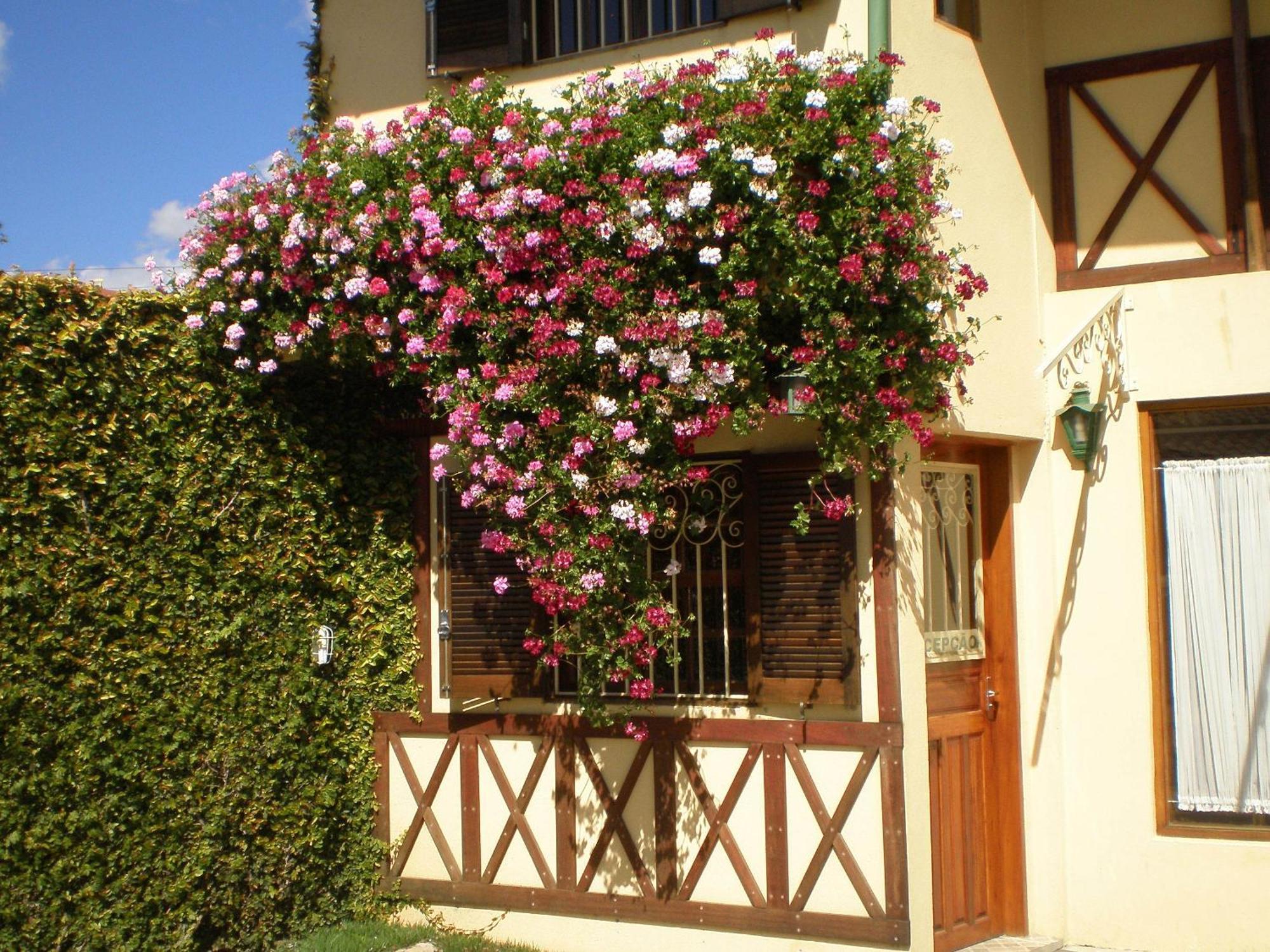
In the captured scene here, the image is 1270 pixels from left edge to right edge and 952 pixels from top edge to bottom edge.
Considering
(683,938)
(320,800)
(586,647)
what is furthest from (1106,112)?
(320,800)

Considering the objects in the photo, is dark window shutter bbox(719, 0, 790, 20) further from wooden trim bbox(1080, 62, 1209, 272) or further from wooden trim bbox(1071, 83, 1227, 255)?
wooden trim bbox(1080, 62, 1209, 272)

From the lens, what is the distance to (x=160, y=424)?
6.59m

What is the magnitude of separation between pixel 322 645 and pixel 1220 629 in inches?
190

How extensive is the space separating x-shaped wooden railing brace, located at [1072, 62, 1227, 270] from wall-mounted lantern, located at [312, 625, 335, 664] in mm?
4739

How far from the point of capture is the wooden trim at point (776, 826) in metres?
6.58

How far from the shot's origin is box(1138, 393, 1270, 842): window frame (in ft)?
23.3

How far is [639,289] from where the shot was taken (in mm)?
6070

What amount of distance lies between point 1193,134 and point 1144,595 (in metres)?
2.62

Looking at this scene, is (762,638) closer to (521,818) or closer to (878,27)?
(521,818)

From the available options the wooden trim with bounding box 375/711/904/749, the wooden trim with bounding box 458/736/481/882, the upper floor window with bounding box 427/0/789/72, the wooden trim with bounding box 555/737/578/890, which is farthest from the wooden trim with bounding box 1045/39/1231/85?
the wooden trim with bounding box 458/736/481/882

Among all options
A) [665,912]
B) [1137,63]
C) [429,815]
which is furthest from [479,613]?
[1137,63]

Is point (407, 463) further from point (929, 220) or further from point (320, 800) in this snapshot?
point (929, 220)

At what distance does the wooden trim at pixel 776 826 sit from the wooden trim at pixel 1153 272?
3247 millimetres

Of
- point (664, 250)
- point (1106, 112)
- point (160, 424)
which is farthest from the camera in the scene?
point (1106, 112)
